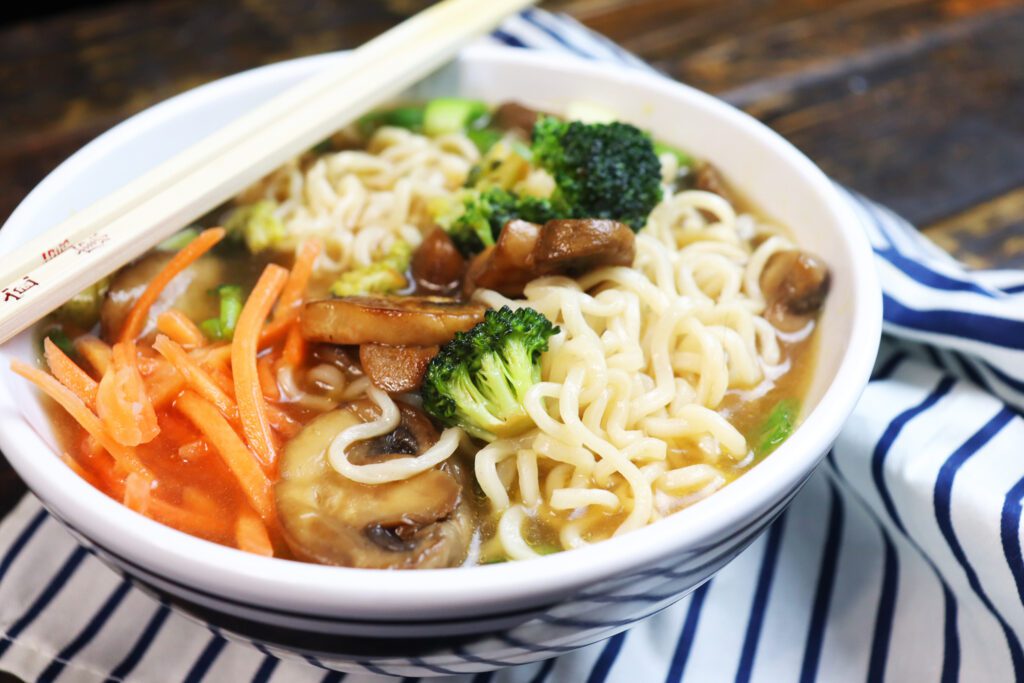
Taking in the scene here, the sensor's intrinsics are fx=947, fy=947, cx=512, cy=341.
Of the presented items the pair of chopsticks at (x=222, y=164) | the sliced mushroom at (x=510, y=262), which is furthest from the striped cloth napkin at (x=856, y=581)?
the sliced mushroom at (x=510, y=262)

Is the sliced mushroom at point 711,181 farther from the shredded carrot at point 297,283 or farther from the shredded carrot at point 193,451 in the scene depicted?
the shredded carrot at point 193,451

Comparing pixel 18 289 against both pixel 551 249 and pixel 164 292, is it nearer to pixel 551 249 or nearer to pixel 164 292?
pixel 164 292

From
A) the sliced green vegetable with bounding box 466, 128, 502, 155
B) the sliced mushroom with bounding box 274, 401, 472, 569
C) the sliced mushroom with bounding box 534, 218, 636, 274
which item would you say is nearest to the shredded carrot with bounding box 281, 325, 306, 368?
the sliced mushroom with bounding box 274, 401, 472, 569

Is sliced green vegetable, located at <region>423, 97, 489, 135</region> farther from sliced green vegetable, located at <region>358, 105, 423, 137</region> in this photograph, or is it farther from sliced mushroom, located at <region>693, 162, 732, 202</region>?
sliced mushroom, located at <region>693, 162, 732, 202</region>

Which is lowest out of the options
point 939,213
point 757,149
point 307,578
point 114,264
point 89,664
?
point 939,213

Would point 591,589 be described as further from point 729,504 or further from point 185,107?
point 185,107

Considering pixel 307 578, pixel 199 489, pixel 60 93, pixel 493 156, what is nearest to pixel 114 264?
pixel 199 489
